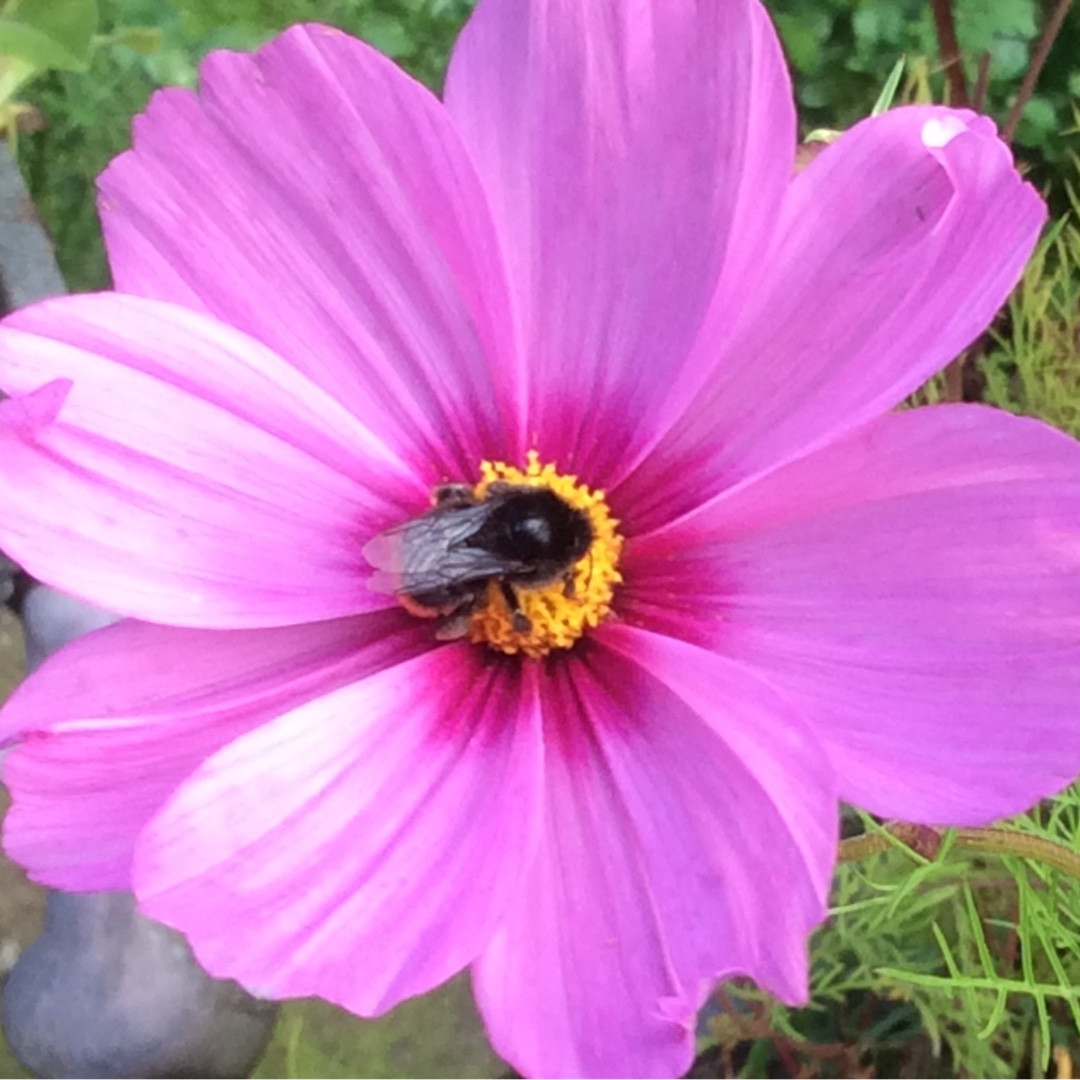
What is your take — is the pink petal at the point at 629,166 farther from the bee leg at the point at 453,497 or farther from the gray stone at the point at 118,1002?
the gray stone at the point at 118,1002

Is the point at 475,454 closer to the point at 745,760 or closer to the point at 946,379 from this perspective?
the point at 745,760

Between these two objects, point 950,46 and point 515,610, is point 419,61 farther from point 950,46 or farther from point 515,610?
point 515,610

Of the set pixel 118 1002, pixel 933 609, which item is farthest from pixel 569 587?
pixel 118 1002

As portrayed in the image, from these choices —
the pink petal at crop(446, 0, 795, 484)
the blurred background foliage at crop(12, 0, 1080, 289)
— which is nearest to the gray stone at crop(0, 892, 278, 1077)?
the blurred background foliage at crop(12, 0, 1080, 289)

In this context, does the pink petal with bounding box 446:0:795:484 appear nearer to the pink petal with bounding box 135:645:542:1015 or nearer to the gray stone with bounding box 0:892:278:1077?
the pink petal with bounding box 135:645:542:1015

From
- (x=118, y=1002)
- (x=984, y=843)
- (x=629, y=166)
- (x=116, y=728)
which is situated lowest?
(x=118, y=1002)

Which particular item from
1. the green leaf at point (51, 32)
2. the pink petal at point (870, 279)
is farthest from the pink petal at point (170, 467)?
the green leaf at point (51, 32)

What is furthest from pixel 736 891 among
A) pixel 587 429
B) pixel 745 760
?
pixel 587 429
